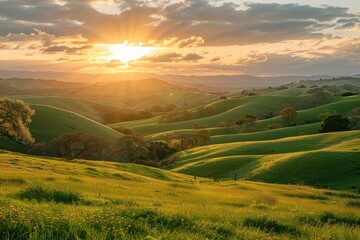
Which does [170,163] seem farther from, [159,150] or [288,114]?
[288,114]

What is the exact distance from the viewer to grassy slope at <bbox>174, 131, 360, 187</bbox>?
62562 mm

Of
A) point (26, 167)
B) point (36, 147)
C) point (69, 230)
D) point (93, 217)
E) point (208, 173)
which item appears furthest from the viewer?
point (36, 147)

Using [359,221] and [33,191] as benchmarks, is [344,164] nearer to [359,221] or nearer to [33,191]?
[359,221]

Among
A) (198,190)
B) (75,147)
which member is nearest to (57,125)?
(75,147)

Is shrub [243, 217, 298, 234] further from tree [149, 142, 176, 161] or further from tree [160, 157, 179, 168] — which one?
tree [149, 142, 176, 161]

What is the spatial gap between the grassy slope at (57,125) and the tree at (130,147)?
2718cm

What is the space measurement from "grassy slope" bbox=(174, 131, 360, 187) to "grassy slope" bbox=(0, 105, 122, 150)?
43935 millimetres

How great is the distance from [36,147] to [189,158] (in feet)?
117

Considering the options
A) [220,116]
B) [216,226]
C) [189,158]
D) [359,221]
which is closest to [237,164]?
[189,158]

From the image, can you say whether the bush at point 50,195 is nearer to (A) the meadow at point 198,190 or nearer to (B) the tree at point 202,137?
(A) the meadow at point 198,190

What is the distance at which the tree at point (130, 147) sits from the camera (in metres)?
96.2

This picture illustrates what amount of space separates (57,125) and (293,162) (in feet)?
273

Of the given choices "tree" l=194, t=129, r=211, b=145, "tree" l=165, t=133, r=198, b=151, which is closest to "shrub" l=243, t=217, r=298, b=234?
"tree" l=165, t=133, r=198, b=151

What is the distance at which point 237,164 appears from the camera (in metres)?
76.9
